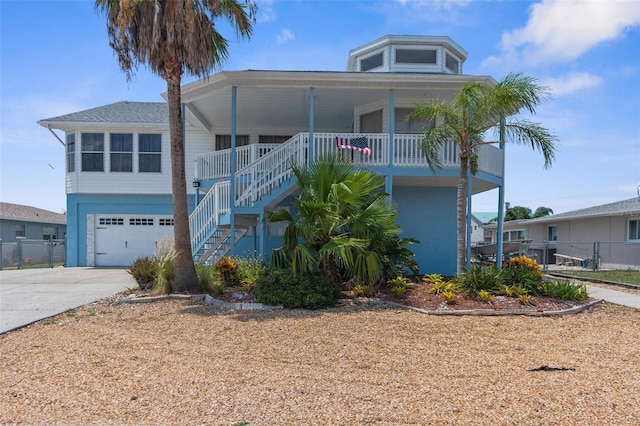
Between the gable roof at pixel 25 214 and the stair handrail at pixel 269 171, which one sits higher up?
the stair handrail at pixel 269 171

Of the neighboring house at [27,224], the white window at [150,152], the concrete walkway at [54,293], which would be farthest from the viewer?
the neighboring house at [27,224]

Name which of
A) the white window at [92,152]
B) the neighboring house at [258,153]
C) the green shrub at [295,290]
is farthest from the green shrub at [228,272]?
the white window at [92,152]

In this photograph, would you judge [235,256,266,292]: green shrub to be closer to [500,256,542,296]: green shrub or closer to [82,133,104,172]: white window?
[500,256,542,296]: green shrub

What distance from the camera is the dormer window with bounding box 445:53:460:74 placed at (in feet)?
49.9

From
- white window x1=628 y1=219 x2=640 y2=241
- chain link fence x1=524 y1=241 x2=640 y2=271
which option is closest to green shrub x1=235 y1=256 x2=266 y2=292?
chain link fence x1=524 y1=241 x2=640 y2=271

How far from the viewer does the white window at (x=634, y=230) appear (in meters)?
17.8

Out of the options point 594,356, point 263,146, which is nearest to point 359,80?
point 263,146

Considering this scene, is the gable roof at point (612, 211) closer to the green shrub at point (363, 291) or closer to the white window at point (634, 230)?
the white window at point (634, 230)

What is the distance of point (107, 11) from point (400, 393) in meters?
9.38

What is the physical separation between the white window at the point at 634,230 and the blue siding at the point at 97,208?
1961 centimetres

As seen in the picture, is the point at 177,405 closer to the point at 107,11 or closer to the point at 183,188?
the point at 183,188

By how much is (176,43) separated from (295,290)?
572 cm

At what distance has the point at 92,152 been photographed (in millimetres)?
16266

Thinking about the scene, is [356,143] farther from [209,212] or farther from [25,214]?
[25,214]
